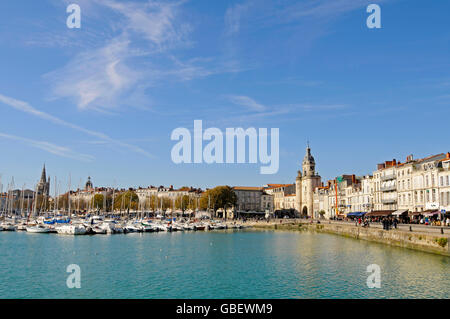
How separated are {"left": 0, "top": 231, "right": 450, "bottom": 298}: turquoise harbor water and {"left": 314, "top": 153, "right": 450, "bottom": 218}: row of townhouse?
19020mm

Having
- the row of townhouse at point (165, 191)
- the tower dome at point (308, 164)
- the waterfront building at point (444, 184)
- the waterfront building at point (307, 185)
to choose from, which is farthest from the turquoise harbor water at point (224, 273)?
the row of townhouse at point (165, 191)

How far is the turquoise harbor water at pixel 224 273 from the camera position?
752 inches

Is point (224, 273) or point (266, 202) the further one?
point (266, 202)

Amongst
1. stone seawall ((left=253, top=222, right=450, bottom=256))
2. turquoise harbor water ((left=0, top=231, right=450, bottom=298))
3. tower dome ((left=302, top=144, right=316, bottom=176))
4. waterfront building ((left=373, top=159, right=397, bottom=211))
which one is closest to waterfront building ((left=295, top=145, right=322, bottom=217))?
tower dome ((left=302, top=144, right=316, bottom=176))

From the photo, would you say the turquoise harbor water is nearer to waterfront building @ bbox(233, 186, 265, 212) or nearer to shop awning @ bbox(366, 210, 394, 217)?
shop awning @ bbox(366, 210, 394, 217)

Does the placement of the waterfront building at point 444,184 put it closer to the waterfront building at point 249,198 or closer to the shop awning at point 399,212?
the shop awning at point 399,212

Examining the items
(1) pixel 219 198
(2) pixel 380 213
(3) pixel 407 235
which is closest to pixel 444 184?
(2) pixel 380 213

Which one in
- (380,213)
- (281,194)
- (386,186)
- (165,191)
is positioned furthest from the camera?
(165,191)

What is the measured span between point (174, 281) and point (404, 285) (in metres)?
12.8

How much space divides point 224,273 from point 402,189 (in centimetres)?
4343

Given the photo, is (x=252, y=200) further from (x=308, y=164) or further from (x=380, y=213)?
(x=380, y=213)

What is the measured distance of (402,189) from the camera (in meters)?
58.0

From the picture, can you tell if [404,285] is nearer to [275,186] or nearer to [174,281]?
[174,281]

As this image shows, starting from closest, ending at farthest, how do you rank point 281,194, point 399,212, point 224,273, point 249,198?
point 224,273 → point 399,212 → point 281,194 → point 249,198
